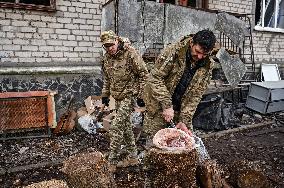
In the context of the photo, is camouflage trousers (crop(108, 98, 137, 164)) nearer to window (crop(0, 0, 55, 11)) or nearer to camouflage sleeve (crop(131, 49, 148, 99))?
camouflage sleeve (crop(131, 49, 148, 99))

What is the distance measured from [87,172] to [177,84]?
146 centimetres

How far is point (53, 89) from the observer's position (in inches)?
265

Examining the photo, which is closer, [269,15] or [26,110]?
[26,110]

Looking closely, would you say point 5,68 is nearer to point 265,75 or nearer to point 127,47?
point 127,47

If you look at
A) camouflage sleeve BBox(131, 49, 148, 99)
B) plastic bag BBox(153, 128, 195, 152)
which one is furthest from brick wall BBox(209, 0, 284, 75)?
plastic bag BBox(153, 128, 195, 152)

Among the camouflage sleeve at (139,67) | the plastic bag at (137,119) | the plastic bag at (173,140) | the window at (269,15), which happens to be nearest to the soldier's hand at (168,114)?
the plastic bag at (173,140)

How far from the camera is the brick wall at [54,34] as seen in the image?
615 centimetres

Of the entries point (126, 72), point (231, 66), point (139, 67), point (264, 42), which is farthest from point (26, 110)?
point (264, 42)

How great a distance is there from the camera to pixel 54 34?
6574 millimetres

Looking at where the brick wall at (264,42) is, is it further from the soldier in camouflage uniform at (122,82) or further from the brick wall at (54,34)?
the soldier in camouflage uniform at (122,82)

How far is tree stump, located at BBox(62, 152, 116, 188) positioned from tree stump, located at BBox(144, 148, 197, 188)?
45 cm

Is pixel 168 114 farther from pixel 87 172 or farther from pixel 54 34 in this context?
pixel 54 34

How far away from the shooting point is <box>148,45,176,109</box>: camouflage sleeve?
3.48 metres

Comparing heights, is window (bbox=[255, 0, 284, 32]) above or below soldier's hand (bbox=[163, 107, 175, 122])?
above
